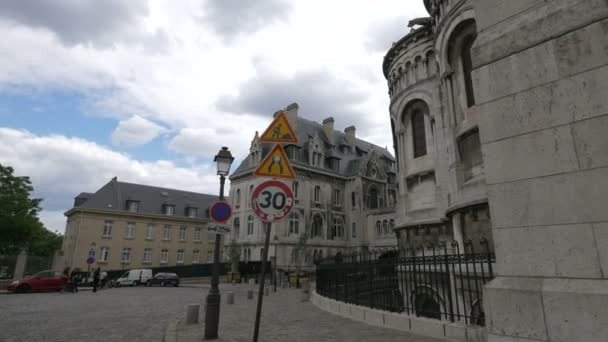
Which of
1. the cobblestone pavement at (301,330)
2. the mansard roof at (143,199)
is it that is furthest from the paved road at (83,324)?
the mansard roof at (143,199)

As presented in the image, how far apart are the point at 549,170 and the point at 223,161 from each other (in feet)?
23.7

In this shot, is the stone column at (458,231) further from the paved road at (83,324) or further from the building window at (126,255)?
the building window at (126,255)

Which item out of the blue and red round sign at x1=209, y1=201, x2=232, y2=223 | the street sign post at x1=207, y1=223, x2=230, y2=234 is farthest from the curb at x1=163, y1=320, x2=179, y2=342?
the blue and red round sign at x1=209, y1=201, x2=232, y2=223

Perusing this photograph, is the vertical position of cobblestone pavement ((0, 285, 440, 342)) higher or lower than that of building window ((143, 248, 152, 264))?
lower

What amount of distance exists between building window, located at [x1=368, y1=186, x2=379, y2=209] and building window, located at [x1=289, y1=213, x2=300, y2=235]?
1113cm

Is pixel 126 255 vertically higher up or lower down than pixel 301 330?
higher up

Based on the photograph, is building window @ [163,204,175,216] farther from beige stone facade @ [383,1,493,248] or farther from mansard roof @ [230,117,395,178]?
beige stone facade @ [383,1,493,248]

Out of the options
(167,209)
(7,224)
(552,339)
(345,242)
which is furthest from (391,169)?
(552,339)

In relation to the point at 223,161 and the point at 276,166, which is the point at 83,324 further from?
the point at 276,166

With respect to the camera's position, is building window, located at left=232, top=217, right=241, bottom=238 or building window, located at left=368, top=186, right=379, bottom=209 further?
building window, located at left=368, top=186, right=379, bottom=209

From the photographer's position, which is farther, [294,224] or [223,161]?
[294,224]

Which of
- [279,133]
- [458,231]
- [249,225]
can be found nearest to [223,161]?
[279,133]

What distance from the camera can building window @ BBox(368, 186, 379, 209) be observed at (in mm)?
46875

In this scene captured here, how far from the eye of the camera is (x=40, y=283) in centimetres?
2444
